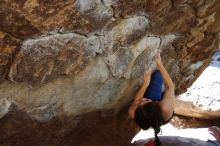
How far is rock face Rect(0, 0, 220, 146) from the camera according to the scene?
1788mm

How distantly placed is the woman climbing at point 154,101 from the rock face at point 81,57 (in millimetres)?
66

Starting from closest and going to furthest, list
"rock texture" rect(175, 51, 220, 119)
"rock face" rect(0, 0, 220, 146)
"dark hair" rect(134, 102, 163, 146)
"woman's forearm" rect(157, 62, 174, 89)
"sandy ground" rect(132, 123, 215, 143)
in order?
"rock face" rect(0, 0, 220, 146)
"dark hair" rect(134, 102, 163, 146)
"woman's forearm" rect(157, 62, 174, 89)
"sandy ground" rect(132, 123, 215, 143)
"rock texture" rect(175, 51, 220, 119)

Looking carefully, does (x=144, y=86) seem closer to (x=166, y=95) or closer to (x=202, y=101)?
(x=166, y=95)

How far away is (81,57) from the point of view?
2047 mm

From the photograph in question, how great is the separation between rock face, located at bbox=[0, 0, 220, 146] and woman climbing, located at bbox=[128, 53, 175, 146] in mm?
66

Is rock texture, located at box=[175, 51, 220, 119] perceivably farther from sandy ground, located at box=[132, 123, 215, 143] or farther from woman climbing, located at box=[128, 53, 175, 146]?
woman climbing, located at box=[128, 53, 175, 146]

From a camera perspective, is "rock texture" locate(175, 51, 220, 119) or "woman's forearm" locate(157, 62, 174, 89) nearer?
"woman's forearm" locate(157, 62, 174, 89)

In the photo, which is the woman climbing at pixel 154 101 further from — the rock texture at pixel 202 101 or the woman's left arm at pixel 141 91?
the rock texture at pixel 202 101

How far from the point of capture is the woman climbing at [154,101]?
2410 millimetres

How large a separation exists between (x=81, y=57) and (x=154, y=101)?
2.09ft

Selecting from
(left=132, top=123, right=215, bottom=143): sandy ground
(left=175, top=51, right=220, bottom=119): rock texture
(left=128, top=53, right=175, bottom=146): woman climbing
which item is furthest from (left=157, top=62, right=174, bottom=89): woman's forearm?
(left=175, top=51, right=220, bottom=119): rock texture

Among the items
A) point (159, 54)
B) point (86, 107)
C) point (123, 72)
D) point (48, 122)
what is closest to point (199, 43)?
point (159, 54)

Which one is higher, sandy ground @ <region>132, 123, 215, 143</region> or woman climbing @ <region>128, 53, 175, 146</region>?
woman climbing @ <region>128, 53, 175, 146</region>

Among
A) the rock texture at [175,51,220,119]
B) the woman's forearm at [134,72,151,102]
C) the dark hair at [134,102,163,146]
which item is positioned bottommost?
the rock texture at [175,51,220,119]
